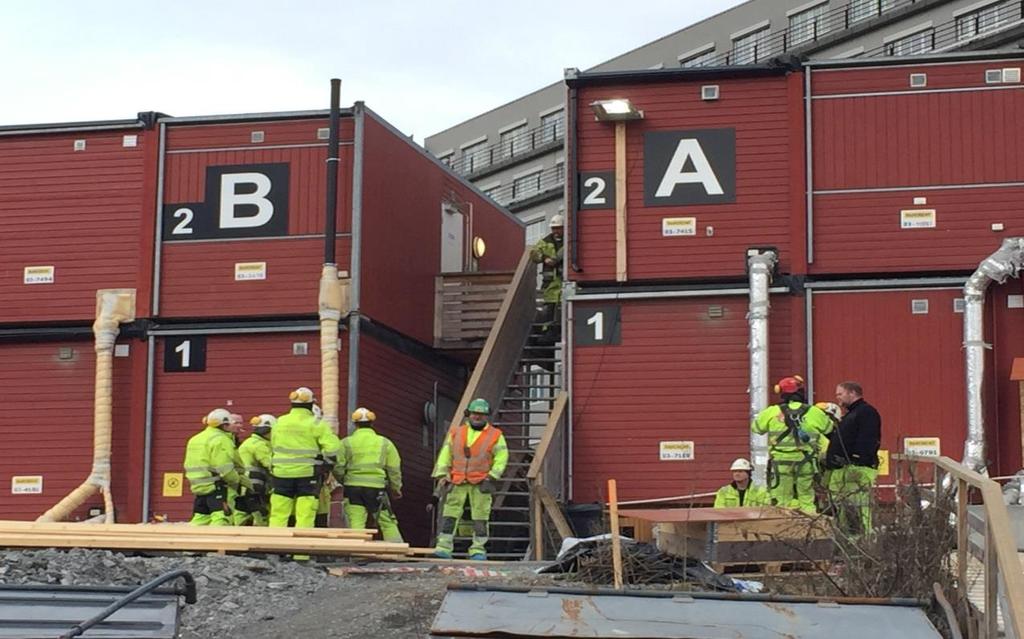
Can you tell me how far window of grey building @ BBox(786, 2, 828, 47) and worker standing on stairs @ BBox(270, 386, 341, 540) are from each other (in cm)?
4295

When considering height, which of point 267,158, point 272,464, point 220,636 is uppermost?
point 267,158

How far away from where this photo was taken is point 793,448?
1571cm

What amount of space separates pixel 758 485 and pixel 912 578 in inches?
308

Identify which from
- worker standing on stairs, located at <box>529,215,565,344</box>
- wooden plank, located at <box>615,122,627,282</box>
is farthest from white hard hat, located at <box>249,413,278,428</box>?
worker standing on stairs, located at <box>529,215,565,344</box>

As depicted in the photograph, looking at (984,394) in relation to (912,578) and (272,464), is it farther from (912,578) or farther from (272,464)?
(912,578)

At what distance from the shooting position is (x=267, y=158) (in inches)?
846

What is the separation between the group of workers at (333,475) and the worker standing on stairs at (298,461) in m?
0.01

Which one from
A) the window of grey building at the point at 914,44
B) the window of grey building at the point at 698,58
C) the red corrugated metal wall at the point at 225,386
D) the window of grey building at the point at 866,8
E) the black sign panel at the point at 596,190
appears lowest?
the red corrugated metal wall at the point at 225,386

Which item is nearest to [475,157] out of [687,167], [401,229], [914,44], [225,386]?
[914,44]

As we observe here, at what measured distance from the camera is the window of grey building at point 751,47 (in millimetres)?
58969

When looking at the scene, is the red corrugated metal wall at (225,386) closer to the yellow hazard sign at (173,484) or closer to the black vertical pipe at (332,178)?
the yellow hazard sign at (173,484)

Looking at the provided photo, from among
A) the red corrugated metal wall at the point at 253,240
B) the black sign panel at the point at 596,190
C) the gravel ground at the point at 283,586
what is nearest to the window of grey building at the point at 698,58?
the red corrugated metal wall at the point at 253,240

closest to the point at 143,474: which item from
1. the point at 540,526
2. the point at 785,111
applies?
the point at 540,526

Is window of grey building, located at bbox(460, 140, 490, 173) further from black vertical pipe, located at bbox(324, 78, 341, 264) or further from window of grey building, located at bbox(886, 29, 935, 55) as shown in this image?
black vertical pipe, located at bbox(324, 78, 341, 264)
